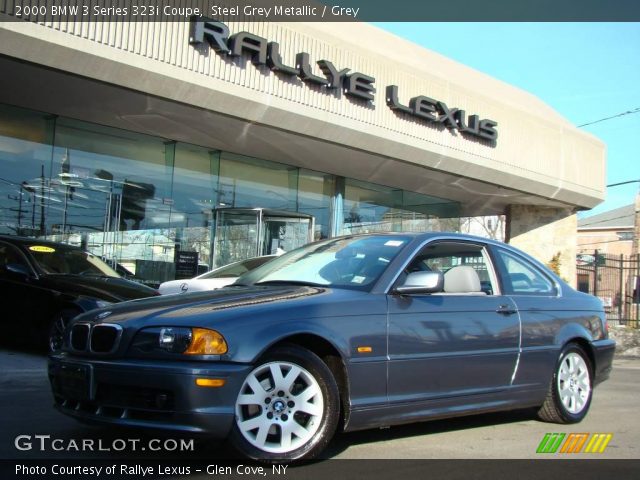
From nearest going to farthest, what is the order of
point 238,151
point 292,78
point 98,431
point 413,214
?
point 98,431 → point 292,78 → point 238,151 → point 413,214

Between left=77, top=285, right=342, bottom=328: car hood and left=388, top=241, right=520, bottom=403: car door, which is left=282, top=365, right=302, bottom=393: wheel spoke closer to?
left=77, top=285, right=342, bottom=328: car hood

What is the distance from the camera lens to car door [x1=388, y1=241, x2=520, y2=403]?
4590 millimetres

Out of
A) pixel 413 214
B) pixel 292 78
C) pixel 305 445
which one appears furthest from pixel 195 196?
pixel 305 445

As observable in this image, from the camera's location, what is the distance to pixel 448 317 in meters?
4.91

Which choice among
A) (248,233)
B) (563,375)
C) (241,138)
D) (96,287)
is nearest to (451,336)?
(563,375)

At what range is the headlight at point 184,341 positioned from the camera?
3.84 m

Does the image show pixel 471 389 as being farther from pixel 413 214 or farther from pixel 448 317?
pixel 413 214

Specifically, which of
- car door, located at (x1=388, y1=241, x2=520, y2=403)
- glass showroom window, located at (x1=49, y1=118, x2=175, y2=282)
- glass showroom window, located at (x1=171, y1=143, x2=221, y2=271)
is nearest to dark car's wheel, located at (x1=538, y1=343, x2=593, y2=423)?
car door, located at (x1=388, y1=241, x2=520, y2=403)

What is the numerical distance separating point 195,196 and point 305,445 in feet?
38.2

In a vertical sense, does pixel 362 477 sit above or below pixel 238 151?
below

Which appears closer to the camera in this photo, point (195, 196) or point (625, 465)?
point (625, 465)

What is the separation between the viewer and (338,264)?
5.10 meters

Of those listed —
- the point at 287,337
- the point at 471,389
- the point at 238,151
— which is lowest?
the point at 471,389

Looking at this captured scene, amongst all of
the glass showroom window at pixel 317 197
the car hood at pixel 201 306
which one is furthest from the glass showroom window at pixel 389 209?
the car hood at pixel 201 306
